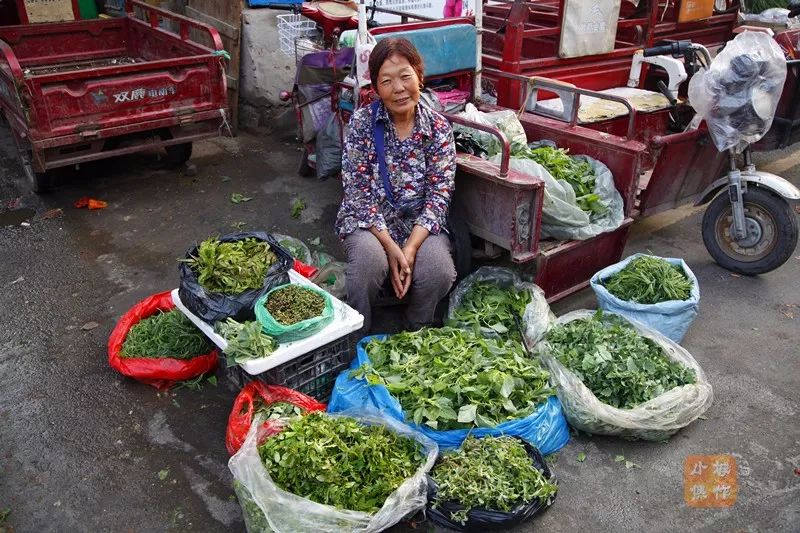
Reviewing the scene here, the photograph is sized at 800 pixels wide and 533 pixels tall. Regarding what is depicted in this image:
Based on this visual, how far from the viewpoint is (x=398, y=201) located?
3.62m

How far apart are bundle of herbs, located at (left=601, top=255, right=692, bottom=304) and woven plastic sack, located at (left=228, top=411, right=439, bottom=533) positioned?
1.74m

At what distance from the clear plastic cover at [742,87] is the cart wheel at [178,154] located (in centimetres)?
470

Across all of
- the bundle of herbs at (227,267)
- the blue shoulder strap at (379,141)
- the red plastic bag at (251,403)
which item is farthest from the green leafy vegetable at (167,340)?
the blue shoulder strap at (379,141)

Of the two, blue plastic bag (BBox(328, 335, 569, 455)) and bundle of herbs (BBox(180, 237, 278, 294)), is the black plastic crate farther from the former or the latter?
bundle of herbs (BBox(180, 237, 278, 294))

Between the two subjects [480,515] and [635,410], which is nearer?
[480,515]

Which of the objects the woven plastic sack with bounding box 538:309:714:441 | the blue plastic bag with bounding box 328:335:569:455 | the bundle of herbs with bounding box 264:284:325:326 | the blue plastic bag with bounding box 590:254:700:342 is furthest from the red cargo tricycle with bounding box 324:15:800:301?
the bundle of herbs with bounding box 264:284:325:326

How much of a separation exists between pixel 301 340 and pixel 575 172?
209cm

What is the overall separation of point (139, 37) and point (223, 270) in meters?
5.00

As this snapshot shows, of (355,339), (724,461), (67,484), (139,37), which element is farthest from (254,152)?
(724,461)

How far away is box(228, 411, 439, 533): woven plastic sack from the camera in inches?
95.0

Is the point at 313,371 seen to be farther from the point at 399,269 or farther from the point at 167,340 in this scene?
the point at 167,340

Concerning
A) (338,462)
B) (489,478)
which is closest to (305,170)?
(338,462)

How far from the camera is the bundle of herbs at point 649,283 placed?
3.72 metres

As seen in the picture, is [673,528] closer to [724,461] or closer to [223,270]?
[724,461]
